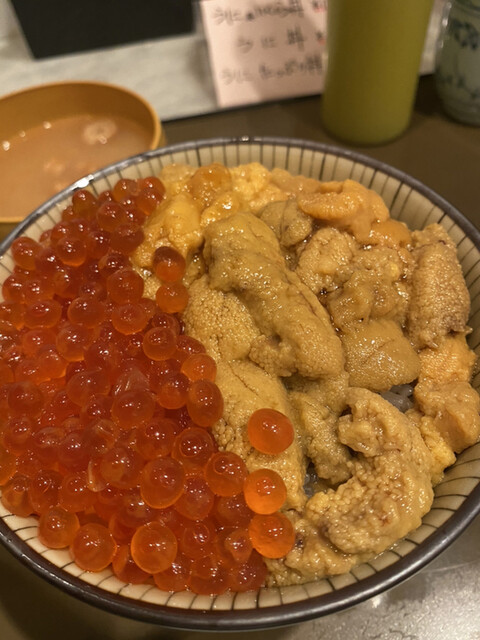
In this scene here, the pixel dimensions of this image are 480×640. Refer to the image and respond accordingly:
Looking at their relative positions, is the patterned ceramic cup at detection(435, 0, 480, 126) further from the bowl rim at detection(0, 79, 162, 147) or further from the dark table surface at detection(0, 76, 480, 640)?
the dark table surface at detection(0, 76, 480, 640)

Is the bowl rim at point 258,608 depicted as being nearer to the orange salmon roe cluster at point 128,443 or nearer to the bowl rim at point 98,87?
the orange salmon roe cluster at point 128,443

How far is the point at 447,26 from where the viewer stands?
2.01m

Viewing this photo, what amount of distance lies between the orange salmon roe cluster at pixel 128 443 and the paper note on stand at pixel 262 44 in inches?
47.1

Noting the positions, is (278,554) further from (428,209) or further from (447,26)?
(447,26)

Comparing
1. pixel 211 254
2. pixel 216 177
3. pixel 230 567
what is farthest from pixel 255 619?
pixel 216 177

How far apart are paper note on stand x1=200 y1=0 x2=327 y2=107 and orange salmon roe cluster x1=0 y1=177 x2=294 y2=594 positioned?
47.1 inches

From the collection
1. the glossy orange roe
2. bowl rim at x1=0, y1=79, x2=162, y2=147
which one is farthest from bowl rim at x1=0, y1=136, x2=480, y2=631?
bowl rim at x1=0, y1=79, x2=162, y2=147

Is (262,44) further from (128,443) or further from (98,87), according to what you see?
(128,443)

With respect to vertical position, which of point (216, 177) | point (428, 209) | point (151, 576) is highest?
point (216, 177)

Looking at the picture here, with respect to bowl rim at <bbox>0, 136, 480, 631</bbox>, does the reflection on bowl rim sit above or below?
above

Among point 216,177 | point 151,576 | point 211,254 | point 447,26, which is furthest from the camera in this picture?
point 447,26

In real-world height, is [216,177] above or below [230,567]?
above

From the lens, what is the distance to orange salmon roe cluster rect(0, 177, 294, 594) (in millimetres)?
992

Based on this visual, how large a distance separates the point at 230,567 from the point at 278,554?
10 centimetres
